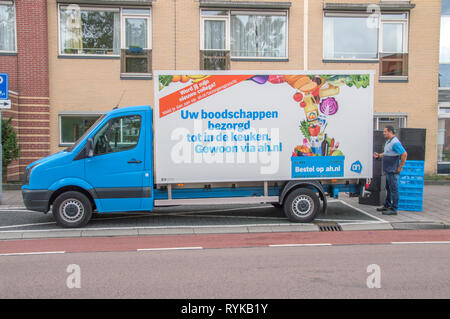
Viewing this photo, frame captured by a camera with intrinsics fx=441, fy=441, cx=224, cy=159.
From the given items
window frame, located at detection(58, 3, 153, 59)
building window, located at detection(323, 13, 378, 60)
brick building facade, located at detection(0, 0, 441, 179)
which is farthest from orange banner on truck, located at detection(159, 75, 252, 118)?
building window, located at detection(323, 13, 378, 60)

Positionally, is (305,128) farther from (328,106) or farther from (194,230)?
(194,230)

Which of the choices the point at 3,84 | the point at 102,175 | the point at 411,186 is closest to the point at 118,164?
the point at 102,175

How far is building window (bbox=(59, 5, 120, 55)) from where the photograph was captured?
1560 centimetres

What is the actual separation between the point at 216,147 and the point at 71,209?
3018mm

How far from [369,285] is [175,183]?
4509mm

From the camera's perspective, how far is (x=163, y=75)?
8383 mm

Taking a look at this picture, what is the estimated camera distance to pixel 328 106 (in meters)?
8.72

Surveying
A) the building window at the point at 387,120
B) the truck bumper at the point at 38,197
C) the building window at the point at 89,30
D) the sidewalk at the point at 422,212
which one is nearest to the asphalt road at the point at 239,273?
the sidewalk at the point at 422,212

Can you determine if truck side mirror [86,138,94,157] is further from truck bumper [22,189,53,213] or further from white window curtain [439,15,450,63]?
white window curtain [439,15,450,63]

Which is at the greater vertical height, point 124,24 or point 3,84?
point 124,24

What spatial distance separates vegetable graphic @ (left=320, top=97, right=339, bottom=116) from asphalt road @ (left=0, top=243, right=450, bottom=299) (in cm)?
282

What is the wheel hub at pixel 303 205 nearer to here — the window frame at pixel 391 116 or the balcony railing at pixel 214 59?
the balcony railing at pixel 214 59
